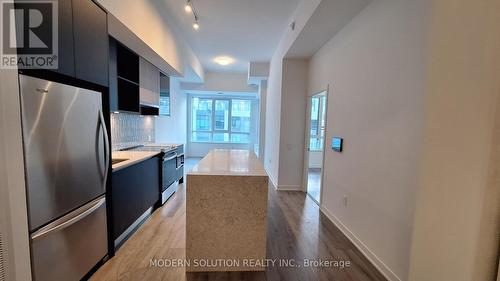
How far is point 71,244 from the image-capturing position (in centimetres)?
170

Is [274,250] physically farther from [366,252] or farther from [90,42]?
[90,42]

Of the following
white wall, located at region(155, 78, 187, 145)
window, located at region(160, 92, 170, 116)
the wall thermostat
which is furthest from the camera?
white wall, located at region(155, 78, 187, 145)

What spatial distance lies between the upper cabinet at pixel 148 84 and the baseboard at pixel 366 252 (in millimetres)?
3624

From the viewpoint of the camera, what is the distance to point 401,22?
2021 millimetres

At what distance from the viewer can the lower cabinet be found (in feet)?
7.57

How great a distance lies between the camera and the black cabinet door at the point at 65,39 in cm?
154

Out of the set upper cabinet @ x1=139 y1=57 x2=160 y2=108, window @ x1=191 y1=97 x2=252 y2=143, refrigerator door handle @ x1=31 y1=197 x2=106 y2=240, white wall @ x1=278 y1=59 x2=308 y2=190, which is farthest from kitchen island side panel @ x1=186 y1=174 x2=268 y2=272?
window @ x1=191 y1=97 x2=252 y2=143

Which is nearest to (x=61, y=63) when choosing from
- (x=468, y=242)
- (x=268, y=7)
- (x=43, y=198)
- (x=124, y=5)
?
(x=43, y=198)

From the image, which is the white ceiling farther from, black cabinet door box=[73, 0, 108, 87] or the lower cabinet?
the lower cabinet

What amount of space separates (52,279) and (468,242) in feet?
7.86

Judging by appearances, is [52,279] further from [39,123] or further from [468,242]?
[468,242]

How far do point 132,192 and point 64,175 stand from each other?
1128 mm

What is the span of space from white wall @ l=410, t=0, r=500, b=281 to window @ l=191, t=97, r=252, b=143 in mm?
8423
